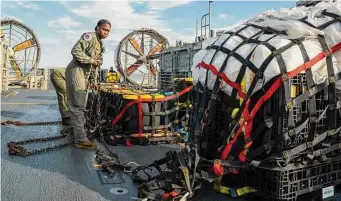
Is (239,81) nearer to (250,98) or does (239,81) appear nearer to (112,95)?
(250,98)

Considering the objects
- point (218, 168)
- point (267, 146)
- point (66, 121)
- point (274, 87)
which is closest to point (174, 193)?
point (218, 168)

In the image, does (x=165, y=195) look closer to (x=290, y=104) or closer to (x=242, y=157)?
(x=242, y=157)

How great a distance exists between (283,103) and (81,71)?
137 inches

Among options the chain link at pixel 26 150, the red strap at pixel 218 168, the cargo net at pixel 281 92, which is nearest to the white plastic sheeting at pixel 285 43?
the cargo net at pixel 281 92

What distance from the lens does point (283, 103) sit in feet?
8.81

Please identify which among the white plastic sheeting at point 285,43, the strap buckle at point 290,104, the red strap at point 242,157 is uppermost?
the white plastic sheeting at point 285,43

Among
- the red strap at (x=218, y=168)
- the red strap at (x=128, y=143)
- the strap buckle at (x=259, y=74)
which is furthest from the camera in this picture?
the red strap at (x=128, y=143)

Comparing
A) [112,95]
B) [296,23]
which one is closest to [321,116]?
[296,23]

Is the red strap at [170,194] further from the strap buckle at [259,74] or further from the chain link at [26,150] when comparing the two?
the chain link at [26,150]

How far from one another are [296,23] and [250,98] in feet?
2.70

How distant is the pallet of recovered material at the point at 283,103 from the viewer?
2721mm

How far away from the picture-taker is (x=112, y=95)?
654 centimetres

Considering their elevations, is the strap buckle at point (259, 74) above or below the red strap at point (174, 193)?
above

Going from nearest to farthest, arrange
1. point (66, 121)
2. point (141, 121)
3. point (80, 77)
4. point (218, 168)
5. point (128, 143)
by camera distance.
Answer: point (218, 168) → point (80, 77) → point (128, 143) → point (141, 121) → point (66, 121)
